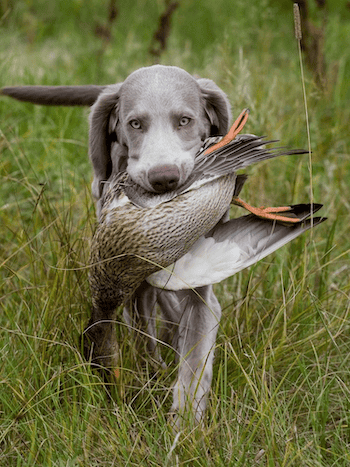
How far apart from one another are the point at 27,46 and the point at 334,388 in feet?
17.6

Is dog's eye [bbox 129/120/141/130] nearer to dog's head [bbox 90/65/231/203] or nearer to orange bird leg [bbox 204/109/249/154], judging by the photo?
dog's head [bbox 90/65/231/203]

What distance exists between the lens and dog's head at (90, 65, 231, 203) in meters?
1.96

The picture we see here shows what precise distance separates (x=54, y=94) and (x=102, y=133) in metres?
0.59

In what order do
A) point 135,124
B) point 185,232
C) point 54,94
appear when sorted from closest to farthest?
point 185,232 < point 135,124 < point 54,94

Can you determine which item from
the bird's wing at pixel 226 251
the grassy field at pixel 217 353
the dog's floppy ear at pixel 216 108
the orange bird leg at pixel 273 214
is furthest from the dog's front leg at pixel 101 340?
the dog's floppy ear at pixel 216 108

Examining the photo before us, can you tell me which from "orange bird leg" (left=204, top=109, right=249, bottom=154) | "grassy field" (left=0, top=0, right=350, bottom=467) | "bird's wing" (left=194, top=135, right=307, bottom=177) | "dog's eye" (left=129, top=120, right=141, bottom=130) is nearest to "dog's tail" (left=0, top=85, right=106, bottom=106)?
"grassy field" (left=0, top=0, right=350, bottom=467)

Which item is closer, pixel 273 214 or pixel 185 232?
pixel 185 232

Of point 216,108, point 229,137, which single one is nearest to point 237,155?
point 229,137

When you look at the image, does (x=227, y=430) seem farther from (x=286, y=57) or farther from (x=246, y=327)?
(x=286, y=57)

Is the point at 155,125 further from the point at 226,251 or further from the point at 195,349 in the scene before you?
the point at 195,349

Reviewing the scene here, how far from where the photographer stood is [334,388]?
226cm

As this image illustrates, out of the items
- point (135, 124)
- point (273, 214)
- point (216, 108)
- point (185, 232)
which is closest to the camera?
point (185, 232)

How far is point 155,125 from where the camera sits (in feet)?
7.14

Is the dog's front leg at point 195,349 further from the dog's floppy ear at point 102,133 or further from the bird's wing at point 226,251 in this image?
the dog's floppy ear at point 102,133
